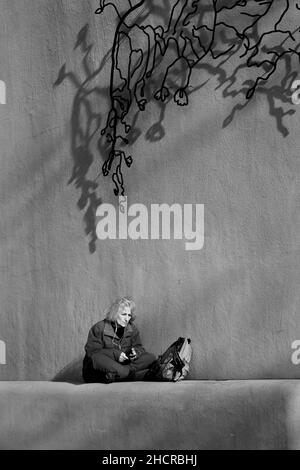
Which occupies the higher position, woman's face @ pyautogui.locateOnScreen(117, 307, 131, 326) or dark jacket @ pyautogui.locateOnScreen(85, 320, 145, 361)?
woman's face @ pyautogui.locateOnScreen(117, 307, 131, 326)

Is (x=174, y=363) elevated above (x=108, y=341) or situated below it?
below

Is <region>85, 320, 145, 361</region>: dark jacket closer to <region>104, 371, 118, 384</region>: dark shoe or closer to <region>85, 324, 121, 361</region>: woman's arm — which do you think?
<region>85, 324, 121, 361</region>: woman's arm

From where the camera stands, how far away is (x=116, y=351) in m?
7.94

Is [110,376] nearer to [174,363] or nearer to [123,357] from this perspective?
[123,357]

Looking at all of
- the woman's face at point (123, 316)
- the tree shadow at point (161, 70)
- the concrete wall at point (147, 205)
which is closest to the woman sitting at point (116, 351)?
the woman's face at point (123, 316)

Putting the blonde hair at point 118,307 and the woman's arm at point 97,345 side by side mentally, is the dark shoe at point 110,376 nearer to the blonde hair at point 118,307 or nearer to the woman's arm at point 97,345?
the woman's arm at point 97,345

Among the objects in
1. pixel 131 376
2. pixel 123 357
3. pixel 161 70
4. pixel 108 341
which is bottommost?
pixel 131 376

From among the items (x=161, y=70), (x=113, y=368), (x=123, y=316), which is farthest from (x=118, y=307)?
(x=161, y=70)

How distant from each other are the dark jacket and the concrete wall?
179mm

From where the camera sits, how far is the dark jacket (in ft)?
26.0

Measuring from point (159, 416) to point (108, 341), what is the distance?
62 cm

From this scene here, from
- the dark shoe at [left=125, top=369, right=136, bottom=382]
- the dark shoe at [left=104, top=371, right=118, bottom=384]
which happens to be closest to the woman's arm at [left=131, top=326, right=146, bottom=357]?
the dark shoe at [left=125, top=369, right=136, bottom=382]
